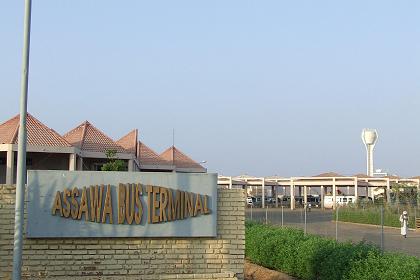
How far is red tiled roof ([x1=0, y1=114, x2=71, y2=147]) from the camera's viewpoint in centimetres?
3120

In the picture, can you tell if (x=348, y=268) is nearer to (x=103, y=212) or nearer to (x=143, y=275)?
(x=143, y=275)

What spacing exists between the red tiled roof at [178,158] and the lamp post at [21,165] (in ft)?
126

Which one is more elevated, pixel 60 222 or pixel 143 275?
pixel 60 222

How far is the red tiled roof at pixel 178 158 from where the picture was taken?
49700 millimetres

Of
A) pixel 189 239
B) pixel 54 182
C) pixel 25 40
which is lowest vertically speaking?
pixel 189 239

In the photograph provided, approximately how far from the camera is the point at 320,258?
1478cm

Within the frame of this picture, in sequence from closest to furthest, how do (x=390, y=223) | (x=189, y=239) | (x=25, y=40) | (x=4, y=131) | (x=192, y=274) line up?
(x=25, y=40), (x=192, y=274), (x=189, y=239), (x=4, y=131), (x=390, y=223)

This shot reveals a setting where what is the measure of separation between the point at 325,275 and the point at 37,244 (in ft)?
21.3

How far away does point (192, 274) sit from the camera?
11703 millimetres

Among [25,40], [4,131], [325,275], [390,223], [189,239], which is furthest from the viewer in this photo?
[390,223]

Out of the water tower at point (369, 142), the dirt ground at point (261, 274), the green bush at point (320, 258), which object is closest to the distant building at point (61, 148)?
the green bush at point (320, 258)

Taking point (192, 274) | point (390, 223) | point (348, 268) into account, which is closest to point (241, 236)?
point (192, 274)

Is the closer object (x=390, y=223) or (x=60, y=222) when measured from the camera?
(x=60, y=222)

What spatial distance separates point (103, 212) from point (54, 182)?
1.10 m
